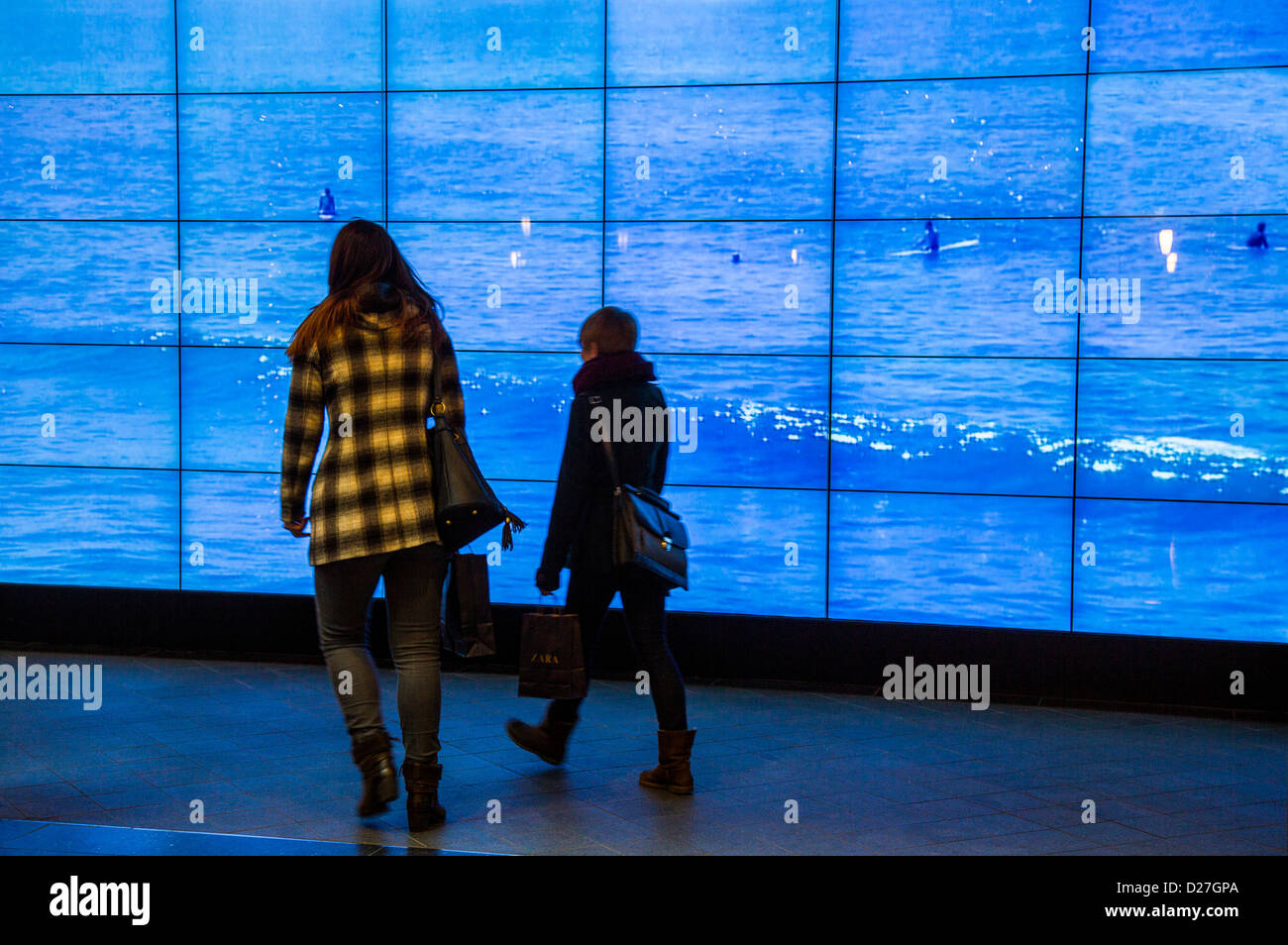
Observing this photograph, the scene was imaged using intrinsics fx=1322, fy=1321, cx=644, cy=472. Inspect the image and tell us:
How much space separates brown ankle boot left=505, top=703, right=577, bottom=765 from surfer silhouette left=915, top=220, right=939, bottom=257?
2.96 m

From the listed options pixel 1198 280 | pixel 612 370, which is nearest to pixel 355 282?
pixel 612 370

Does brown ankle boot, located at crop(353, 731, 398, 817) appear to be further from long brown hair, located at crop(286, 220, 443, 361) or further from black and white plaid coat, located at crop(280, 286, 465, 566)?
long brown hair, located at crop(286, 220, 443, 361)

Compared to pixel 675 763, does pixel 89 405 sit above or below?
above

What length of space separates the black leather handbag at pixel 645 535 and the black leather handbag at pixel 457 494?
1.58 ft

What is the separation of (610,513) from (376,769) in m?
1.12

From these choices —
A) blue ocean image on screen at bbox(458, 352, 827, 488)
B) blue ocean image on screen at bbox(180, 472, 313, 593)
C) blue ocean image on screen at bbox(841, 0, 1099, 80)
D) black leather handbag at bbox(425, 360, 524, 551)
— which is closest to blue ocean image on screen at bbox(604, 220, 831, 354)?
blue ocean image on screen at bbox(458, 352, 827, 488)

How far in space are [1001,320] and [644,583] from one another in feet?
8.97

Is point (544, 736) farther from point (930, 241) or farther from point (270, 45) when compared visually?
point (270, 45)

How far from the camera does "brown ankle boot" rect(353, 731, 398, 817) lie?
3947 millimetres

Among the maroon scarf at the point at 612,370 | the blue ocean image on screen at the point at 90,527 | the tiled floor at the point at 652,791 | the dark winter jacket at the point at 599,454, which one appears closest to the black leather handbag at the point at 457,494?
the dark winter jacket at the point at 599,454

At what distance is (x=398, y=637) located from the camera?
3.91 metres

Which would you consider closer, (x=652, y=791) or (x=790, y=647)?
(x=652, y=791)

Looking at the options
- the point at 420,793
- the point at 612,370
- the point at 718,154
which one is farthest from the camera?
the point at 718,154
